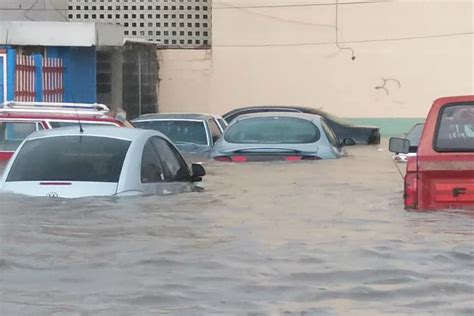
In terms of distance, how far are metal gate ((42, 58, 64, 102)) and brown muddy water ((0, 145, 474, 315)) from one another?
12190 millimetres

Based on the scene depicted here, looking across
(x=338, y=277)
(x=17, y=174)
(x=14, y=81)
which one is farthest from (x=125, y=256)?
(x=14, y=81)

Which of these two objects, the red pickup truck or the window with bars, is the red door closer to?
the red pickup truck

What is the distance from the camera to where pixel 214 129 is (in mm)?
17641

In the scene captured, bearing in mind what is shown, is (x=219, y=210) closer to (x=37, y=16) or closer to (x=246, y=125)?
(x=246, y=125)

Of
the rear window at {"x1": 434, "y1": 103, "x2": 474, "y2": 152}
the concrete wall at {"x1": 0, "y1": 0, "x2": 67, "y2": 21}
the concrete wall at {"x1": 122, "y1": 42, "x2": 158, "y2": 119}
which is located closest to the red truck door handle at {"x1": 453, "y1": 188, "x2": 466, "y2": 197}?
the rear window at {"x1": 434, "y1": 103, "x2": 474, "y2": 152}

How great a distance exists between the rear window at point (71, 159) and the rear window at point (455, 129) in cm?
287

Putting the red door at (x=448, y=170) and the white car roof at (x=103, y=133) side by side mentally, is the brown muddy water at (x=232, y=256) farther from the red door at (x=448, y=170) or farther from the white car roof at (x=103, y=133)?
the white car roof at (x=103, y=133)

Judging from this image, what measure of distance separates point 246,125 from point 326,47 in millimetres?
13945

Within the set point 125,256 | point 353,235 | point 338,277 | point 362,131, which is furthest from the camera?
point 362,131

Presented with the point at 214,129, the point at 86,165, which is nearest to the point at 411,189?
the point at 86,165

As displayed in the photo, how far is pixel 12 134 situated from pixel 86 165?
4262 mm

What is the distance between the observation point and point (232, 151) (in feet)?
49.3

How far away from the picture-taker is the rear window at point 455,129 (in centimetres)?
909

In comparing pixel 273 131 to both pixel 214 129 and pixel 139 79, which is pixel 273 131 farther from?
pixel 139 79
